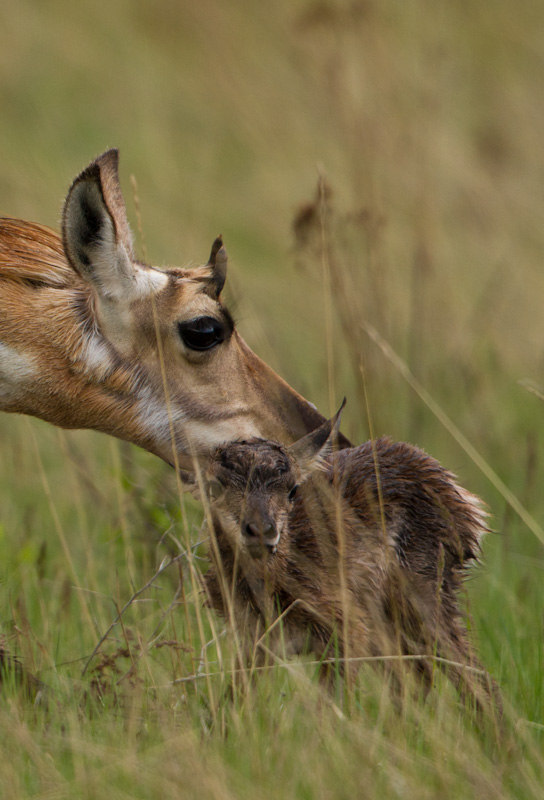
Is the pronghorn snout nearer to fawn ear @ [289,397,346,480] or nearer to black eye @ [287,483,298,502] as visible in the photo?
black eye @ [287,483,298,502]

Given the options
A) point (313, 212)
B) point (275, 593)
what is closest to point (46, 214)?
point (313, 212)

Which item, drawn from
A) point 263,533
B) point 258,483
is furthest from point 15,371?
point 263,533

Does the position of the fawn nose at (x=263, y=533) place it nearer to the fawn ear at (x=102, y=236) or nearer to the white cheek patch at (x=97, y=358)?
the white cheek patch at (x=97, y=358)

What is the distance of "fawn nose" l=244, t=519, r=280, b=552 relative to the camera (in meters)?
4.10

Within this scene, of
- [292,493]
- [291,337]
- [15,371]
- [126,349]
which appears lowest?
[292,493]

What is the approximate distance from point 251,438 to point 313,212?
135 cm

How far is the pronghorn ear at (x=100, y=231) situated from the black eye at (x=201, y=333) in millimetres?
290

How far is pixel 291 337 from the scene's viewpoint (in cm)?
1075

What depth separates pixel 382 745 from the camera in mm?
3379

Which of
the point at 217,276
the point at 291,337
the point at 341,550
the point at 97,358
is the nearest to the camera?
the point at 341,550

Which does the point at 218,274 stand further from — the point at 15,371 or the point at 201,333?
the point at 15,371

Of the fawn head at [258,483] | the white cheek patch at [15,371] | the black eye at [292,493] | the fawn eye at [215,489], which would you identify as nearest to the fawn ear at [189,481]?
the fawn head at [258,483]

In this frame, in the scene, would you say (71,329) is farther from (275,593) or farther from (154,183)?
(154,183)

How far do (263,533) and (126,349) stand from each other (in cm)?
116
